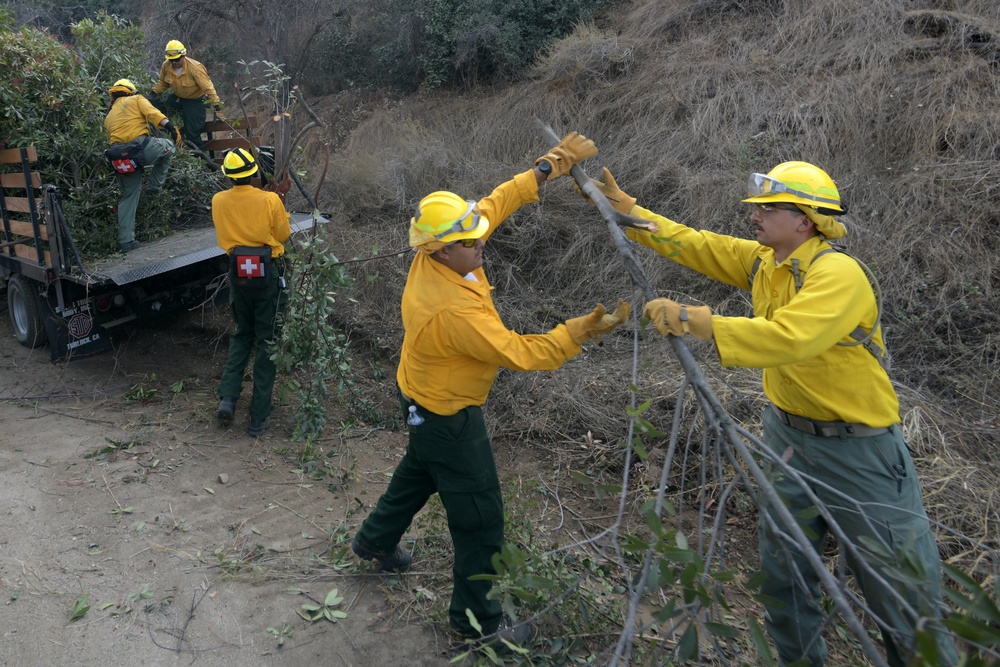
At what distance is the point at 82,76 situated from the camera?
23.0 feet

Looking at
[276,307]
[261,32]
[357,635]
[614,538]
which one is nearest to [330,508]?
[357,635]

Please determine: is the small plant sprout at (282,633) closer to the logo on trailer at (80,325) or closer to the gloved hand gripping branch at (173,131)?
the logo on trailer at (80,325)

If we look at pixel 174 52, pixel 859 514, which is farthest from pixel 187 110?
pixel 859 514

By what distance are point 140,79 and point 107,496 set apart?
515 centimetres

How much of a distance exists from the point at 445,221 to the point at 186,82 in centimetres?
608

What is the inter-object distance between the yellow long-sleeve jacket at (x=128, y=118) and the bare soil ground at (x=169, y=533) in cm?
210

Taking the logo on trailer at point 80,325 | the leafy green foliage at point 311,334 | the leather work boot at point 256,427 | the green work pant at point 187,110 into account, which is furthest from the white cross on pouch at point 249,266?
the green work pant at point 187,110

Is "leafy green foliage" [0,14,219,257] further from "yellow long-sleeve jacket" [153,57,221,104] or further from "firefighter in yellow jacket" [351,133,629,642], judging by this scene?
"firefighter in yellow jacket" [351,133,629,642]

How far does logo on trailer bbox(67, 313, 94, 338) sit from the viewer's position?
6.03m

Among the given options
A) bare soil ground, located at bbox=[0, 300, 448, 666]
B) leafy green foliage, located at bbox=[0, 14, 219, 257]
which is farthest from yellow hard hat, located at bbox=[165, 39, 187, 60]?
bare soil ground, located at bbox=[0, 300, 448, 666]

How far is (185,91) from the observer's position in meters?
7.79

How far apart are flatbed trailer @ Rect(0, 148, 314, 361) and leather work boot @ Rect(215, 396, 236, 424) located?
47.3 inches

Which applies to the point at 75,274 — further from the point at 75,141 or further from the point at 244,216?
the point at 244,216

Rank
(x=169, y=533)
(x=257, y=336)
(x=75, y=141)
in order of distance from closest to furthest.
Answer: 1. (x=169, y=533)
2. (x=257, y=336)
3. (x=75, y=141)
